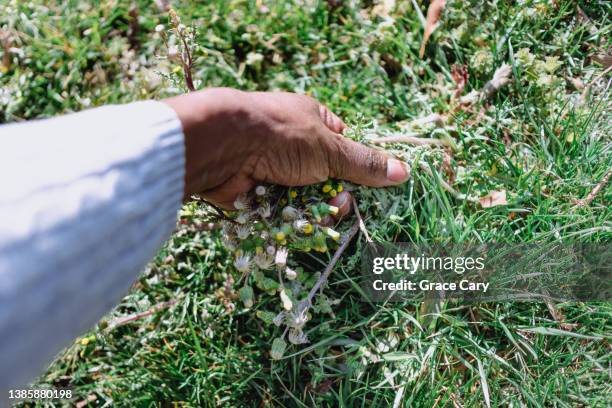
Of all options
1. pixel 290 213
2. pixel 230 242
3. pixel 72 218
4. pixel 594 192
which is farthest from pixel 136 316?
pixel 594 192

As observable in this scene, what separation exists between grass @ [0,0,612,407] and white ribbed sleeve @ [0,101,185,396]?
1.00 meters

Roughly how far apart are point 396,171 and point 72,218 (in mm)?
1480

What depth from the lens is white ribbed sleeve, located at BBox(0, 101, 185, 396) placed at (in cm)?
118

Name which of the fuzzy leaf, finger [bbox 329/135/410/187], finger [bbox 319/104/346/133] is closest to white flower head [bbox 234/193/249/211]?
finger [bbox 329/135/410/187]

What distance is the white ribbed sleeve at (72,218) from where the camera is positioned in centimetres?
118

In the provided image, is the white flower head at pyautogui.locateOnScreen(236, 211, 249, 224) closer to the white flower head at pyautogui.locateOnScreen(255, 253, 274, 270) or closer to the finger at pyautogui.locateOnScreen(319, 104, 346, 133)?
the white flower head at pyautogui.locateOnScreen(255, 253, 274, 270)

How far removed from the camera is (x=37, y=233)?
119cm

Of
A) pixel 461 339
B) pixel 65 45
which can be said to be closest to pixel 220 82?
pixel 65 45

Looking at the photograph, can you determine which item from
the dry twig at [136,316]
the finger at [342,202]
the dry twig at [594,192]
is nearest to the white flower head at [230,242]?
the finger at [342,202]

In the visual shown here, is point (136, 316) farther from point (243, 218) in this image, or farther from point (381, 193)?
point (381, 193)

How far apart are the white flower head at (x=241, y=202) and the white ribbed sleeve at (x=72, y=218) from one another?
60 cm

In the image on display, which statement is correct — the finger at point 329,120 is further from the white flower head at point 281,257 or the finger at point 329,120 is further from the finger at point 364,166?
the white flower head at point 281,257

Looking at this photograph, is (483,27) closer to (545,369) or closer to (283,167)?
(283,167)

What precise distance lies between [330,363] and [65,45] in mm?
2260
